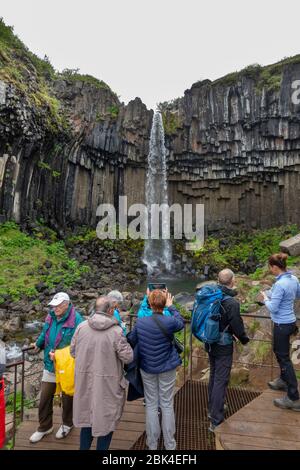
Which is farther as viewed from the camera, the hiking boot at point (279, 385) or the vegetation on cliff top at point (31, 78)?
the vegetation on cliff top at point (31, 78)

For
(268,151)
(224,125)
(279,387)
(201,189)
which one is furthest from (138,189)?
(279,387)

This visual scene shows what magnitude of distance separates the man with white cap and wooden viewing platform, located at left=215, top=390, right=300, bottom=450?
72.1 inches

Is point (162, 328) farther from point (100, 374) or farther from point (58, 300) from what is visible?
point (58, 300)

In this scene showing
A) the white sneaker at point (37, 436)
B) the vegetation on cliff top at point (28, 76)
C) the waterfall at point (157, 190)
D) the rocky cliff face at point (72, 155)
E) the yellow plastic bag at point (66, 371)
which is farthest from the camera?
the waterfall at point (157, 190)

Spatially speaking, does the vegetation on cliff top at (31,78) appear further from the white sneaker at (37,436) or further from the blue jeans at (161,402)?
the blue jeans at (161,402)

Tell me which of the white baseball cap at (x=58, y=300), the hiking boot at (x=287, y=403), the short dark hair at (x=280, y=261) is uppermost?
the short dark hair at (x=280, y=261)

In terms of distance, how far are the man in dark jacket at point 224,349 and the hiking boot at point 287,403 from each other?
0.86 m

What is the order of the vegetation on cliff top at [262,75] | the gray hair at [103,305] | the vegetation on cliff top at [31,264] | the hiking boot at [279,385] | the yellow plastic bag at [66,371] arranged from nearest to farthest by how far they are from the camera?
1. the gray hair at [103,305]
2. the yellow plastic bag at [66,371]
3. the hiking boot at [279,385]
4. the vegetation on cliff top at [31,264]
5. the vegetation on cliff top at [262,75]

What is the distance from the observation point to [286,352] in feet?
14.5

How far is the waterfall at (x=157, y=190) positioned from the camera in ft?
88.4

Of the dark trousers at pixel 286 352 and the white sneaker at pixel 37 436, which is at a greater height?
the dark trousers at pixel 286 352

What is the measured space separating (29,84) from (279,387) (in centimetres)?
2121

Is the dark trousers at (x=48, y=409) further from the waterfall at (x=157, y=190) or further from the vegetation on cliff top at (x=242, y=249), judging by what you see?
the waterfall at (x=157, y=190)

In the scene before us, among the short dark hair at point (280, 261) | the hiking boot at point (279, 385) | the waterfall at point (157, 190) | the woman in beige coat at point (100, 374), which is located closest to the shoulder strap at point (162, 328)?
the woman in beige coat at point (100, 374)
